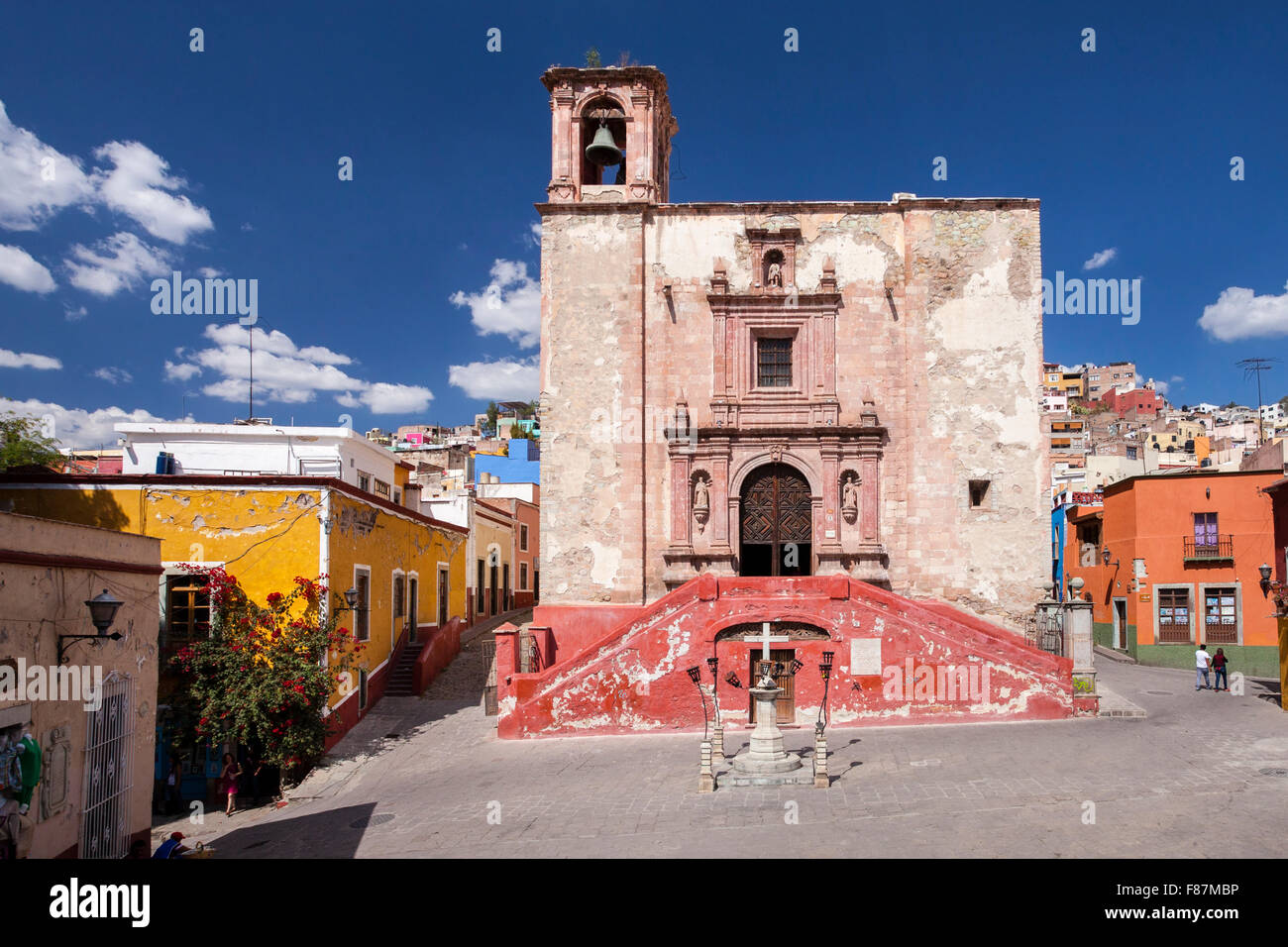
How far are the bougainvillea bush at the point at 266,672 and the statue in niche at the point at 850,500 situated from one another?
425 inches

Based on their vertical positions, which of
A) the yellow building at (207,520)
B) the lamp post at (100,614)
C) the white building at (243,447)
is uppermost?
the white building at (243,447)

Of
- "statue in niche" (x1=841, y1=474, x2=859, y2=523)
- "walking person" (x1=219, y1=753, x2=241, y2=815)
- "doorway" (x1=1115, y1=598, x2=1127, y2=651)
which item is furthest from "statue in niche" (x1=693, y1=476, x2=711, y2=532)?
"doorway" (x1=1115, y1=598, x2=1127, y2=651)

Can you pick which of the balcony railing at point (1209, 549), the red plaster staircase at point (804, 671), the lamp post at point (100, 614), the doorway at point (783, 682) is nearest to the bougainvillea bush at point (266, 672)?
the red plaster staircase at point (804, 671)

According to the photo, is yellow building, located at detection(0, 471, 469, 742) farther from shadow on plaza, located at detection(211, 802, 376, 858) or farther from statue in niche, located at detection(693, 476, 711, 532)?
statue in niche, located at detection(693, 476, 711, 532)

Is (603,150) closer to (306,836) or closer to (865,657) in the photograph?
(865,657)

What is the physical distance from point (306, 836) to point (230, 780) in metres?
3.24

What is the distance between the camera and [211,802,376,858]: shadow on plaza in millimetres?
11523

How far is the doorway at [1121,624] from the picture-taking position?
28.6 metres

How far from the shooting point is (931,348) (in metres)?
19.9

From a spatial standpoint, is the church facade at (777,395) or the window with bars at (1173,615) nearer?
the church facade at (777,395)

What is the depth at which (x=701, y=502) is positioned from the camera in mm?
19812

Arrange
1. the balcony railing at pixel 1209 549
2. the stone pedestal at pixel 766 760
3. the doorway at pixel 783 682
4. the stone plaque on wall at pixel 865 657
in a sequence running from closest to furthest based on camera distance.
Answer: the stone pedestal at pixel 766 760, the stone plaque on wall at pixel 865 657, the doorway at pixel 783 682, the balcony railing at pixel 1209 549

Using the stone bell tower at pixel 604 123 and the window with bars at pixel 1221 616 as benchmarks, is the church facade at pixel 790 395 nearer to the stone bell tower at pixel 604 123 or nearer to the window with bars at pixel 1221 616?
the stone bell tower at pixel 604 123

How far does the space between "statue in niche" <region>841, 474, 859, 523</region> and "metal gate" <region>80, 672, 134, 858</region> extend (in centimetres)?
1388
